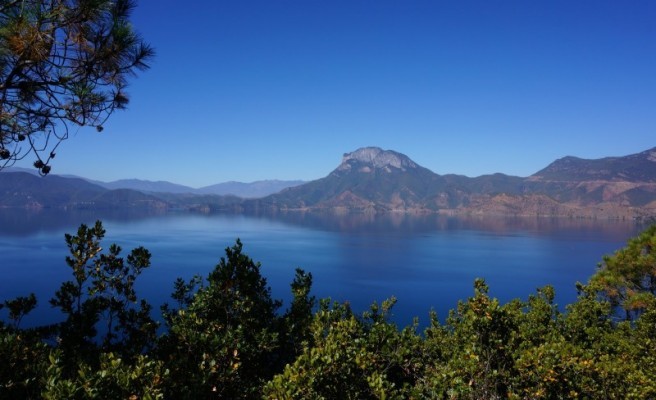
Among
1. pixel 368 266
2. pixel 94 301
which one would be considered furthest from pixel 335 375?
pixel 368 266

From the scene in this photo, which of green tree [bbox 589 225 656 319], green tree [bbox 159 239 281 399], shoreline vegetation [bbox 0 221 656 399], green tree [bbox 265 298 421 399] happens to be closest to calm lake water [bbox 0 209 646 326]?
green tree [bbox 589 225 656 319]

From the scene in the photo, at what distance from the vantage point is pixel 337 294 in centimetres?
7369

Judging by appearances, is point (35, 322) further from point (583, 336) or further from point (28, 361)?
point (583, 336)

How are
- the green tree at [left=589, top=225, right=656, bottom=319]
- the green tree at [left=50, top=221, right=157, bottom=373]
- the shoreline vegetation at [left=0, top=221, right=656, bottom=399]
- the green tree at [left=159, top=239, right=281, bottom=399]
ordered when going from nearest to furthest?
1. the shoreline vegetation at [left=0, top=221, right=656, bottom=399]
2. the green tree at [left=159, top=239, right=281, bottom=399]
3. the green tree at [left=50, top=221, right=157, bottom=373]
4. the green tree at [left=589, top=225, right=656, bottom=319]

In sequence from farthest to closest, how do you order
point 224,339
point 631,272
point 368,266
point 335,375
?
point 368,266
point 631,272
point 224,339
point 335,375

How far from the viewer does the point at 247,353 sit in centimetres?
884

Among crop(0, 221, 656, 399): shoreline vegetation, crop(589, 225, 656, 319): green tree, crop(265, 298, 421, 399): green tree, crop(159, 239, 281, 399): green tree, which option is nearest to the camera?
crop(0, 221, 656, 399): shoreline vegetation

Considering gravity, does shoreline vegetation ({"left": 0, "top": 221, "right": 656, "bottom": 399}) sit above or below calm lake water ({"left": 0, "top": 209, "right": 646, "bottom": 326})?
above

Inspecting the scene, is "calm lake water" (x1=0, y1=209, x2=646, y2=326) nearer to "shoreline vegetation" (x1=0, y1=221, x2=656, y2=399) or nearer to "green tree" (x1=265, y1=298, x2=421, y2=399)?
"shoreline vegetation" (x1=0, y1=221, x2=656, y2=399)

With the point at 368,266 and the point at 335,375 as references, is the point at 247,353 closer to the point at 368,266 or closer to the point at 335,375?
the point at 335,375

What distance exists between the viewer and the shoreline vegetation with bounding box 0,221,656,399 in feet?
18.9

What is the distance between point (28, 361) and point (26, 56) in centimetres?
498

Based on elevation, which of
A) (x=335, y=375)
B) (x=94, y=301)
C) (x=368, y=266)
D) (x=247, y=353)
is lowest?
(x=368, y=266)

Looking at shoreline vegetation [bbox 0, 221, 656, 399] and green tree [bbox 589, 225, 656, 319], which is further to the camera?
green tree [bbox 589, 225, 656, 319]
